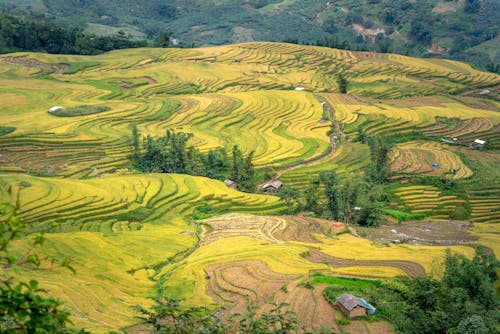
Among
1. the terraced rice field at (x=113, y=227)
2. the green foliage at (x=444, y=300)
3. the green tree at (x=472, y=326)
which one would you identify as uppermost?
the green tree at (x=472, y=326)

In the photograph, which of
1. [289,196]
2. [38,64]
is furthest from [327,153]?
[38,64]

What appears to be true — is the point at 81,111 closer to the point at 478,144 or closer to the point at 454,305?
the point at 478,144

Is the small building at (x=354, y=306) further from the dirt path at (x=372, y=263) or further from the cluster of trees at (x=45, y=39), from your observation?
the cluster of trees at (x=45, y=39)

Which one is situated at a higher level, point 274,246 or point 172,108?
point 274,246

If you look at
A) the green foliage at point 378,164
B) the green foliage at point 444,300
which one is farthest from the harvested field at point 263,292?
the green foliage at point 378,164

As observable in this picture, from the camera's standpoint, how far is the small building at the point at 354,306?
580 inches

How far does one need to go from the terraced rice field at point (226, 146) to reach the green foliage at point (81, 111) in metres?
0.46

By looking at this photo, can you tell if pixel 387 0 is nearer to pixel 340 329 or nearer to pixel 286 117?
pixel 286 117

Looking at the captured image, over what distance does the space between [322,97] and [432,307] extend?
1756 inches

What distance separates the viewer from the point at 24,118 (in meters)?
41.6

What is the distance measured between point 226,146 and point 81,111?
44.4 feet

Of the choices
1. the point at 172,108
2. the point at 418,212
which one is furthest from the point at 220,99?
the point at 418,212

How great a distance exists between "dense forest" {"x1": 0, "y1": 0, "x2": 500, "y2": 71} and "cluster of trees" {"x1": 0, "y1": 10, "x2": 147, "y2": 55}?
78.5 feet

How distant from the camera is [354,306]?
14.7 meters
